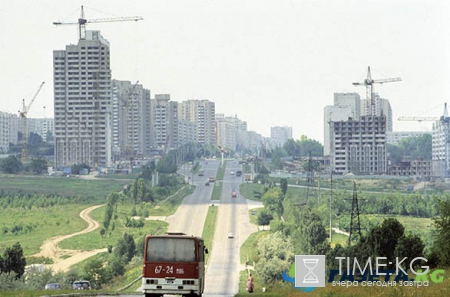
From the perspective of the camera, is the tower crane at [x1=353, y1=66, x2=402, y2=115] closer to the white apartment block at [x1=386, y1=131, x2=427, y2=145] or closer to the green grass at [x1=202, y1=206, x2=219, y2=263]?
the white apartment block at [x1=386, y1=131, x2=427, y2=145]

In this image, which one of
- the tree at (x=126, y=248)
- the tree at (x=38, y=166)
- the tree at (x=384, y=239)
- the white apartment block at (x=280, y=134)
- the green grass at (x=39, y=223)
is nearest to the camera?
the tree at (x=384, y=239)

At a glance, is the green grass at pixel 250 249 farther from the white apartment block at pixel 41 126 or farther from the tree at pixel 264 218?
the white apartment block at pixel 41 126

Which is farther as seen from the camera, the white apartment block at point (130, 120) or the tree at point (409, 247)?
the white apartment block at point (130, 120)

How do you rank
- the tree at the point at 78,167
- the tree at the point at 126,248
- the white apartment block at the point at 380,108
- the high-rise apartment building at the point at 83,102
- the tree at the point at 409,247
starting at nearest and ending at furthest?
1. the tree at the point at 409,247
2. the tree at the point at 126,248
3. the tree at the point at 78,167
4. the high-rise apartment building at the point at 83,102
5. the white apartment block at the point at 380,108

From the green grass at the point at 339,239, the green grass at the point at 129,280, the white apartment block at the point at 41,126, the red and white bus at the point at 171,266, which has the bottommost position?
the green grass at the point at 129,280

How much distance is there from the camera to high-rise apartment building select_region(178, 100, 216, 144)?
292 feet

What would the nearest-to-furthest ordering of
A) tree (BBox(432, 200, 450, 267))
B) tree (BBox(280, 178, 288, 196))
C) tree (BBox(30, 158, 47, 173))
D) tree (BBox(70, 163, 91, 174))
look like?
tree (BBox(432, 200, 450, 267)) < tree (BBox(280, 178, 288, 196)) < tree (BBox(70, 163, 91, 174)) < tree (BBox(30, 158, 47, 173))

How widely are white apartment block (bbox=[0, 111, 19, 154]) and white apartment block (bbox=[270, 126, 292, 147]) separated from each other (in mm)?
25364

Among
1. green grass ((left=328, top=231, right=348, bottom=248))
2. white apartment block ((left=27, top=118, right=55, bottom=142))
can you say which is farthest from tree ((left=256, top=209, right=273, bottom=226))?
white apartment block ((left=27, top=118, right=55, bottom=142))

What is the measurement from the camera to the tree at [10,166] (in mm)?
78438

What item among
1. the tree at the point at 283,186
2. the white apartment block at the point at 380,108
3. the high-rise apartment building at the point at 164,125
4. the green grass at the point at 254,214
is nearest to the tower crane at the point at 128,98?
the high-rise apartment building at the point at 164,125

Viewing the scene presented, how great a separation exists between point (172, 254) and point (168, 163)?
6503 centimetres

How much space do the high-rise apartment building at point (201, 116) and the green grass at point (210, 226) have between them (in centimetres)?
1802

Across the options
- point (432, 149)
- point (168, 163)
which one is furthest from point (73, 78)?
point (432, 149)
